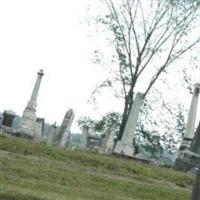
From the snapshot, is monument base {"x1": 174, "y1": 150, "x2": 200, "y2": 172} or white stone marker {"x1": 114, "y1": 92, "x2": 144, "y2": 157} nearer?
monument base {"x1": 174, "y1": 150, "x2": 200, "y2": 172}

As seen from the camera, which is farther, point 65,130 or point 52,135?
point 52,135

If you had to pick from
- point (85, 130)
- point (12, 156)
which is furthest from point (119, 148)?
point (12, 156)

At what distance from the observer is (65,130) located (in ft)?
72.5

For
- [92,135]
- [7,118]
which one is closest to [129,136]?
[92,135]

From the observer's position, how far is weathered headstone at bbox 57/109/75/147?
72.7 ft

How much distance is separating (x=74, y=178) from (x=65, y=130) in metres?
9.84

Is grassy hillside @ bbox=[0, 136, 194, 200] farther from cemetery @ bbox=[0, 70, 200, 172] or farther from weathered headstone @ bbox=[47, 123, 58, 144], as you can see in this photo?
weathered headstone @ bbox=[47, 123, 58, 144]

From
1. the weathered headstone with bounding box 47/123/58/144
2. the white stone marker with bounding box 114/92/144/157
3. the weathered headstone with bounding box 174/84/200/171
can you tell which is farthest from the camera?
the white stone marker with bounding box 114/92/144/157

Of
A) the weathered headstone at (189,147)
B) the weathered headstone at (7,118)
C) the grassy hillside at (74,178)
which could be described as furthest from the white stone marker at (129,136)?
the grassy hillside at (74,178)

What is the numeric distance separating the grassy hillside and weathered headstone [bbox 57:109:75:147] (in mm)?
6333

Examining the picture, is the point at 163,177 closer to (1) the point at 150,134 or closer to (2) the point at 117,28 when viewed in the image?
(2) the point at 117,28

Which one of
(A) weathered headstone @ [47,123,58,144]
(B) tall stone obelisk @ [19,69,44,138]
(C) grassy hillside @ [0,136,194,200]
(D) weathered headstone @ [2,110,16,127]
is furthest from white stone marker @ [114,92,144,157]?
(C) grassy hillside @ [0,136,194,200]

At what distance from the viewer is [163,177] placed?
51.6ft

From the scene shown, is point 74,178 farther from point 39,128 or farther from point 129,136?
point 39,128
